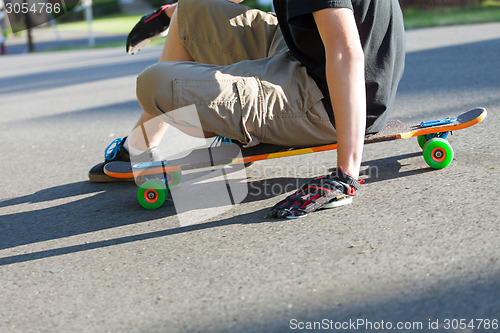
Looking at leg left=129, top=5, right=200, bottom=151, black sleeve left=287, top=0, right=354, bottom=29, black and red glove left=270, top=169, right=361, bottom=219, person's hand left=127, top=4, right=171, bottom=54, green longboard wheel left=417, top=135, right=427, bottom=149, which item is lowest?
green longboard wheel left=417, top=135, right=427, bottom=149

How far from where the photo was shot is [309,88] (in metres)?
2.41

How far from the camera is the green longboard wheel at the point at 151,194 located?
250 cm

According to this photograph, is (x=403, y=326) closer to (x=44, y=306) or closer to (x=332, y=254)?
(x=332, y=254)

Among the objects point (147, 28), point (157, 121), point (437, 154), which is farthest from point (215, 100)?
point (437, 154)

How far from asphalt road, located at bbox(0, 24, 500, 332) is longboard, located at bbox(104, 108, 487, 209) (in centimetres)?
8

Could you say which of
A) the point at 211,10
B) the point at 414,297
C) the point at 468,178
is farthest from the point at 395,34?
the point at 414,297

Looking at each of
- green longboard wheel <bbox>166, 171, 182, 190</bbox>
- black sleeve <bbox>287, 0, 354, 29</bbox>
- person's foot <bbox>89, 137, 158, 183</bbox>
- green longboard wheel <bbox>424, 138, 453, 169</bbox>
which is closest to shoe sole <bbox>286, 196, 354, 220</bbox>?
green longboard wheel <bbox>424, 138, 453, 169</bbox>

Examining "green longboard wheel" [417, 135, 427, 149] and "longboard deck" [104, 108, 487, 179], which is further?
"green longboard wheel" [417, 135, 427, 149]

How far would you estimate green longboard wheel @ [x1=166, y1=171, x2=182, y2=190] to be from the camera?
270cm

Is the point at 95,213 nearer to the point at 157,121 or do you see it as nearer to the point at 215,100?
the point at 157,121

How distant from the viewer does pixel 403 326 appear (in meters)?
1.47

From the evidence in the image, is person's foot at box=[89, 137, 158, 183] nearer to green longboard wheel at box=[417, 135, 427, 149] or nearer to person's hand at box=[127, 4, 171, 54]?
person's hand at box=[127, 4, 171, 54]

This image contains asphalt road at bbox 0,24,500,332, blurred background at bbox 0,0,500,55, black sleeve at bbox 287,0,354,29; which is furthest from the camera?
blurred background at bbox 0,0,500,55

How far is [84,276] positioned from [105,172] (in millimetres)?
849
